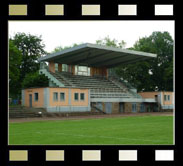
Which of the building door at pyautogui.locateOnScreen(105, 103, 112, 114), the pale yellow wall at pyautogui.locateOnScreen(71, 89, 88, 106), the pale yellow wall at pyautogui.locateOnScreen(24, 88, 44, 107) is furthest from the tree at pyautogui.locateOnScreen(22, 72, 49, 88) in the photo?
the building door at pyautogui.locateOnScreen(105, 103, 112, 114)

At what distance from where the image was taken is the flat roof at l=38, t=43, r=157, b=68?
36781 mm

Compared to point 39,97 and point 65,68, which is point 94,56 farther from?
point 39,97

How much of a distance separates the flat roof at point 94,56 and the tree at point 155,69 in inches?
264

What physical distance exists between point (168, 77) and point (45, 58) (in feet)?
72.2

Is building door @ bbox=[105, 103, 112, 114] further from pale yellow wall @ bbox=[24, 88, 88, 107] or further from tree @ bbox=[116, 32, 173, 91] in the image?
tree @ bbox=[116, 32, 173, 91]

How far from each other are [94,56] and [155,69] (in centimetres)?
1612

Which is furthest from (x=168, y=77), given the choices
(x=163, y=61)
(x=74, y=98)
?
(x=74, y=98)

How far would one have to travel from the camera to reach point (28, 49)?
1881 inches

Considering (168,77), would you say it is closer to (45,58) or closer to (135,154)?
(45,58)

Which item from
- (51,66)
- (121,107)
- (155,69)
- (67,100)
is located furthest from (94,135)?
(155,69)

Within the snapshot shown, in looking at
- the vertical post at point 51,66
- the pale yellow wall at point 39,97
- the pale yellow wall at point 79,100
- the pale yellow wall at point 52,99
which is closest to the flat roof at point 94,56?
the vertical post at point 51,66

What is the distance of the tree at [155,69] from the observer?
5117 centimetres
